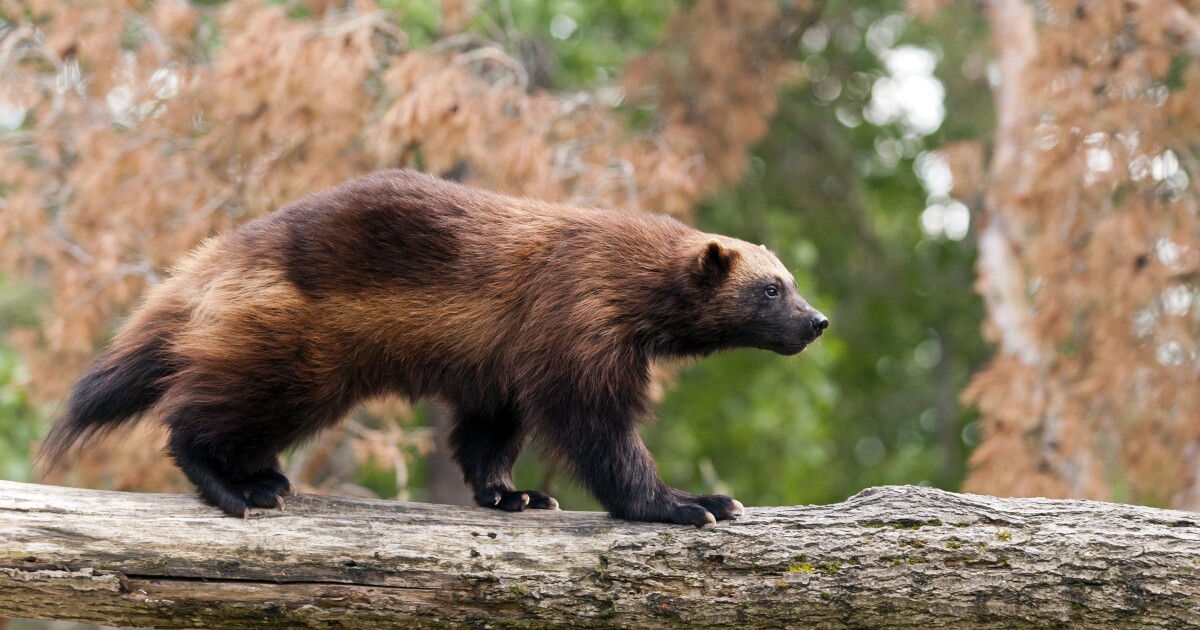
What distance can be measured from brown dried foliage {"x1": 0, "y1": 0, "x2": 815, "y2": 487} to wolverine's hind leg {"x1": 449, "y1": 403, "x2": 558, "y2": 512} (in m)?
1.92

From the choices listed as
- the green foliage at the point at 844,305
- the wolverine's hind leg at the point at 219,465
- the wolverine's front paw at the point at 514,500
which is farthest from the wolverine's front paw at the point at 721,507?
the green foliage at the point at 844,305

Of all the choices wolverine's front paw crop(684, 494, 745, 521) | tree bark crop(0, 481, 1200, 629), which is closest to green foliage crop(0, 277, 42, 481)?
tree bark crop(0, 481, 1200, 629)

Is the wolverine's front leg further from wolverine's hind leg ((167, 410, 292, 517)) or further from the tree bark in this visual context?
wolverine's hind leg ((167, 410, 292, 517))

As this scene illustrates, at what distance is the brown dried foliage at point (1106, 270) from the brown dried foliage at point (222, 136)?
7.39 feet

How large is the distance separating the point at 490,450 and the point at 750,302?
1.31m

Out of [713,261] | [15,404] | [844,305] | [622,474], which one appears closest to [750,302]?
[713,261]

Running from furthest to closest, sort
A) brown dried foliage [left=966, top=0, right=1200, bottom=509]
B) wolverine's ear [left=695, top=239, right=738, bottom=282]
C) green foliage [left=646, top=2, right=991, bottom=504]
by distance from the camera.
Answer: green foliage [left=646, top=2, right=991, bottom=504] < brown dried foliage [left=966, top=0, right=1200, bottom=509] < wolverine's ear [left=695, top=239, right=738, bottom=282]

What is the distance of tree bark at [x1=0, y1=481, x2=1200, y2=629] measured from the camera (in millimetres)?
3883

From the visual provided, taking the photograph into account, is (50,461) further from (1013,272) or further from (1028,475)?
(1013,272)

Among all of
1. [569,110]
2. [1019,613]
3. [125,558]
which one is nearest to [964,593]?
[1019,613]

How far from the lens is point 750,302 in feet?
16.0

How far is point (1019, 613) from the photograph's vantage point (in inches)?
153

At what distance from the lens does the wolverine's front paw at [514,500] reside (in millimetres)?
4855

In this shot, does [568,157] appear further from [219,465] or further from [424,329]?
[219,465]
